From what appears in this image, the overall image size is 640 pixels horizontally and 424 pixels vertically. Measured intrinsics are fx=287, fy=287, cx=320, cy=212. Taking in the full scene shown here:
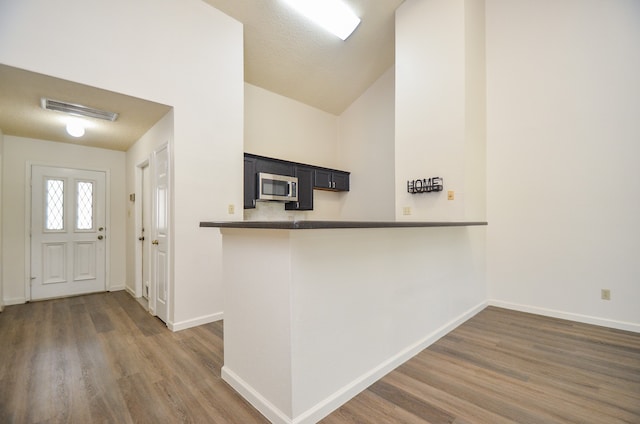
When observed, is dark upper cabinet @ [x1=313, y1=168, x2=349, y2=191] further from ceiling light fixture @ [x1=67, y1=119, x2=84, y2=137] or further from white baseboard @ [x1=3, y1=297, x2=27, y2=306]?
white baseboard @ [x1=3, y1=297, x2=27, y2=306]

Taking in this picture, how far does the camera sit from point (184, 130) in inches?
117

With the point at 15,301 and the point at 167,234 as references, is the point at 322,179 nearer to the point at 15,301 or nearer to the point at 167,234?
the point at 167,234

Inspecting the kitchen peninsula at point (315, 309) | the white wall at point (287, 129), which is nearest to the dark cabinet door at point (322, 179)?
the white wall at point (287, 129)

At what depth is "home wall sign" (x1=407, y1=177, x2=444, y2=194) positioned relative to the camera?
324 centimetres

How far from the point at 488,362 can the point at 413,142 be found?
2.39 m

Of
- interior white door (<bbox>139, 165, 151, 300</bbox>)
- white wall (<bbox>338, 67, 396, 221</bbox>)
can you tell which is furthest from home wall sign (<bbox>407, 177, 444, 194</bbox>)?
interior white door (<bbox>139, 165, 151, 300</bbox>)

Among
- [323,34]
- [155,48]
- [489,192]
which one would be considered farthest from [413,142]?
[155,48]

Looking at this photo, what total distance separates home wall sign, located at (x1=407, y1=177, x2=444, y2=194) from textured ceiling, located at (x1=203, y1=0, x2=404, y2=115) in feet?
7.05

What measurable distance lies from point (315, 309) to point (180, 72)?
279cm

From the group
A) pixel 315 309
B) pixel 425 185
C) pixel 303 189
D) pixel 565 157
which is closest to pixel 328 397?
pixel 315 309

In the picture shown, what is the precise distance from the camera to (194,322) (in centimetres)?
297

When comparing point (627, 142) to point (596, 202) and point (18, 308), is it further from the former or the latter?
point (18, 308)

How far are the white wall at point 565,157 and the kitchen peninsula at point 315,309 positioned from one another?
6.45ft

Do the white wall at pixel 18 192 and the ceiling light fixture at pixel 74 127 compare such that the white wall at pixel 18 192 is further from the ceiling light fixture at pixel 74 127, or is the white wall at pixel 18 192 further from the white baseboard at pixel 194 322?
the white baseboard at pixel 194 322
